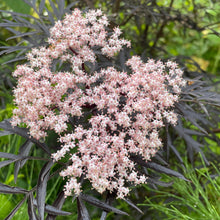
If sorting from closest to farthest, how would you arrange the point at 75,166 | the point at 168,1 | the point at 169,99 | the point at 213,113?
the point at 75,166 → the point at 169,99 → the point at 213,113 → the point at 168,1

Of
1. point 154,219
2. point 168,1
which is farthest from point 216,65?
point 154,219

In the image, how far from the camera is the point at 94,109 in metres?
0.79

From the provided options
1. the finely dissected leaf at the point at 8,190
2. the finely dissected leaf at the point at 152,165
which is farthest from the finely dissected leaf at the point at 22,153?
Answer: the finely dissected leaf at the point at 152,165

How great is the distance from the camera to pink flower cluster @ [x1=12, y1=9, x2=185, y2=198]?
0.64m

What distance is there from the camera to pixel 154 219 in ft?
4.02

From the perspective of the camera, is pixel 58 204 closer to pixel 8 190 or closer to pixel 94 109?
pixel 8 190

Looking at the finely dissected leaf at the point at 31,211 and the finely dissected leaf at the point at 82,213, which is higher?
the finely dissected leaf at the point at 31,211

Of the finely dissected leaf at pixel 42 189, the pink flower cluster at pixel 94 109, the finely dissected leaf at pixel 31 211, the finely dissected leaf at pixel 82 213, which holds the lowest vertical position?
the finely dissected leaf at pixel 82 213

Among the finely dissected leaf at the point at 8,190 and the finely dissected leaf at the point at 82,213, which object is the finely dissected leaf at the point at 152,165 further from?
the finely dissected leaf at the point at 8,190

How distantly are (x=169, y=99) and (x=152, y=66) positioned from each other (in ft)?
0.40

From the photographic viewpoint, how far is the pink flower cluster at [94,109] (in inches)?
25.1

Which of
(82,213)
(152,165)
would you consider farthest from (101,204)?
(152,165)

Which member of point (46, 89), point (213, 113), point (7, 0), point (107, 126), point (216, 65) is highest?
point (7, 0)

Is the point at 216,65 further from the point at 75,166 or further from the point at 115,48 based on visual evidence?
the point at 75,166
